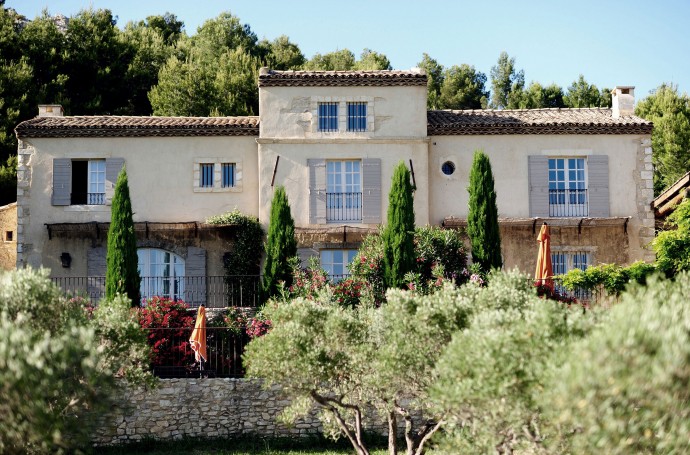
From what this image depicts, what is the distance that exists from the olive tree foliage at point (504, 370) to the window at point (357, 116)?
12294 millimetres

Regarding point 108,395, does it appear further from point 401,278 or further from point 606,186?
point 606,186

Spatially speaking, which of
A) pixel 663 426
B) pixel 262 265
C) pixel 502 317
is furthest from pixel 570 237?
pixel 663 426

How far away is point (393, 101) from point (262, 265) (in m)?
5.55

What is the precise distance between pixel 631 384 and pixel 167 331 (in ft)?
41.7

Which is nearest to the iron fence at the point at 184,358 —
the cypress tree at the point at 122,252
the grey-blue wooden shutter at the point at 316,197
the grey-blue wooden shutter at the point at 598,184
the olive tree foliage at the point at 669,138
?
the cypress tree at the point at 122,252

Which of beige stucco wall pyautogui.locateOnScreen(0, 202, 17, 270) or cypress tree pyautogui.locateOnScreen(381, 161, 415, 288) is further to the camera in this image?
beige stucco wall pyautogui.locateOnScreen(0, 202, 17, 270)

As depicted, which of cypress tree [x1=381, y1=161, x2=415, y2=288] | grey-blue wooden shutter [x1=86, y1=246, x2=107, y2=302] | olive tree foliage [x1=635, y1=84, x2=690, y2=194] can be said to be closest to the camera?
cypress tree [x1=381, y1=161, x2=415, y2=288]

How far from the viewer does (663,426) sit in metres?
11.0

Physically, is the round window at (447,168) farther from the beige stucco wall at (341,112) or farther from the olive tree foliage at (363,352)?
the olive tree foliage at (363,352)

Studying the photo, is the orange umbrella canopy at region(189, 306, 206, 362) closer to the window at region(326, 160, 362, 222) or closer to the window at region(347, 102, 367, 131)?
the window at region(326, 160, 362, 222)

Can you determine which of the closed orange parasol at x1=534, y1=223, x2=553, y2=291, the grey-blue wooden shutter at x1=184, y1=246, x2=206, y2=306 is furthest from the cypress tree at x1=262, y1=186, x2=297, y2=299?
the closed orange parasol at x1=534, y1=223, x2=553, y2=291

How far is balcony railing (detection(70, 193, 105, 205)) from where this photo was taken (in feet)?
83.6

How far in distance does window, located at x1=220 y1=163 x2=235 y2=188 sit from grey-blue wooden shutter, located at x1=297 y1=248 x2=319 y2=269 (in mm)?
2698

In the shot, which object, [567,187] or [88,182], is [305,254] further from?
[567,187]
